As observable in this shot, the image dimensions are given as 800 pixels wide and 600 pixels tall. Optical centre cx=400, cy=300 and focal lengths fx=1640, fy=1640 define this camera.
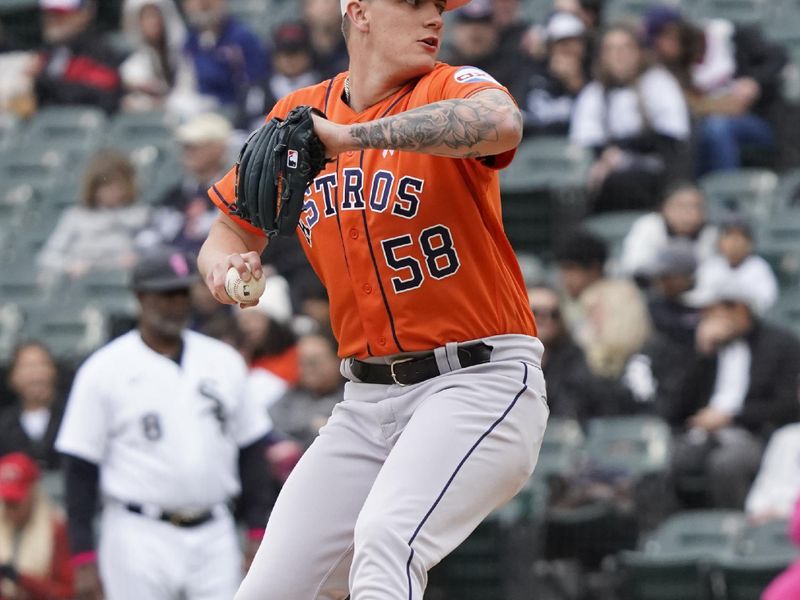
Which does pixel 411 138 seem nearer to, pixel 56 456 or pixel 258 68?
pixel 56 456

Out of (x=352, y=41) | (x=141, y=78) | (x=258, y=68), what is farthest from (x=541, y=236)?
(x=352, y=41)

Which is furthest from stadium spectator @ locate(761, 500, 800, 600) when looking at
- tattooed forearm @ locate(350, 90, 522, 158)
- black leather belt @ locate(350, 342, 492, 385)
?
tattooed forearm @ locate(350, 90, 522, 158)

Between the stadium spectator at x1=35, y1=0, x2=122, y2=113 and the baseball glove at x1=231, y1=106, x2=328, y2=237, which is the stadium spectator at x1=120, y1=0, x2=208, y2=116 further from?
the baseball glove at x1=231, y1=106, x2=328, y2=237

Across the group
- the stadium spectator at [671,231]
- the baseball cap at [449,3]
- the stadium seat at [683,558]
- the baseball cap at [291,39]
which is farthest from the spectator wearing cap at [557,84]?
the baseball cap at [449,3]

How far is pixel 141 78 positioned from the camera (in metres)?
11.9

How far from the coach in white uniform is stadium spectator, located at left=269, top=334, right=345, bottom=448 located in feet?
4.30

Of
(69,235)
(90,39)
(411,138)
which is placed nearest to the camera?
(411,138)

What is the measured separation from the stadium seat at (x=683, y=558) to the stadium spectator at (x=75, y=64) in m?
6.13

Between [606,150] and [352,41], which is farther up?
[352,41]

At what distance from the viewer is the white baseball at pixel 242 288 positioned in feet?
12.1

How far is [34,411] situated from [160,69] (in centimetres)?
398

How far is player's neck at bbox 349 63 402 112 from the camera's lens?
155 inches

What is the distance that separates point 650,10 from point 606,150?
130 cm

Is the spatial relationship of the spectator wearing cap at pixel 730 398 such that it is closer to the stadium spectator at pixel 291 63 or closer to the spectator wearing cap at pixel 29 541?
the spectator wearing cap at pixel 29 541
